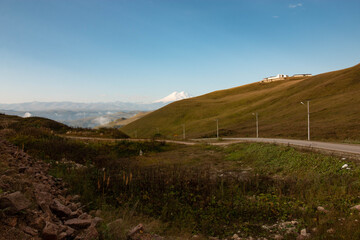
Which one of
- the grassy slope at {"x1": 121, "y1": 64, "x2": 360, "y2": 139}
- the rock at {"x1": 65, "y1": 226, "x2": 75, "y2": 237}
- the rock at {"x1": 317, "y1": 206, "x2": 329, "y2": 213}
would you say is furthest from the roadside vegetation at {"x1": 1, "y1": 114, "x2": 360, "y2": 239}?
the grassy slope at {"x1": 121, "y1": 64, "x2": 360, "y2": 139}

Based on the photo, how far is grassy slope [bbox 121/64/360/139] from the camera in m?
52.5

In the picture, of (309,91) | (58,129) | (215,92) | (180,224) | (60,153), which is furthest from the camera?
(215,92)

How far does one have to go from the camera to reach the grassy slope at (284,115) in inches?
2067

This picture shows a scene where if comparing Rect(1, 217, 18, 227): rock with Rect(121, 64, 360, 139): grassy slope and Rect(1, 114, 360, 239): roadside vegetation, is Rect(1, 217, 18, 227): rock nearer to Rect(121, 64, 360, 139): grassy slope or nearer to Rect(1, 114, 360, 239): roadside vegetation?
Rect(1, 114, 360, 239): roadside vegetation

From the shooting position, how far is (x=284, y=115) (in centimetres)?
7688

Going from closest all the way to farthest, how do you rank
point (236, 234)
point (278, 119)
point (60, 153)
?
point (236, 234)
point (60, 153)
point (278, 119)

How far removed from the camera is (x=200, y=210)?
27.2 ft

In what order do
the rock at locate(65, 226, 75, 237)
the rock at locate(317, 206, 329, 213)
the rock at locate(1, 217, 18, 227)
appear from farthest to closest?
1. the rock at locate(317, 206, 329, 213)
2. the rock at locate(65, 226, 75, 237)
3. the rock at locate(1, 217, 18, 227)

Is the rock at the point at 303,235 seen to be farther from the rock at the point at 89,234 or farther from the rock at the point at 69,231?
the rock at the point at 69,231

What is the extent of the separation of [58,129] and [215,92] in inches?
5400

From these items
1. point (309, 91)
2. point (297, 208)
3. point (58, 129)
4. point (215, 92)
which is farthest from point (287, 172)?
point (215, 92)

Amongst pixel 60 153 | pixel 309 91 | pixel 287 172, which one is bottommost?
pixel 287 172

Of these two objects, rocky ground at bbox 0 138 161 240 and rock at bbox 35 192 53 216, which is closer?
rocky ground at bbox 0 138 161 240

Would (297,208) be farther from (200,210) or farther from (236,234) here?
(200,210)
